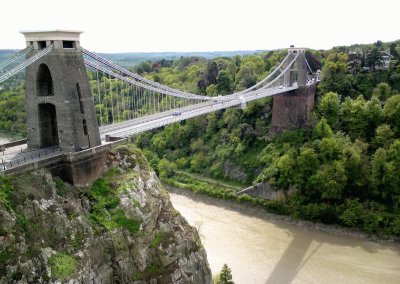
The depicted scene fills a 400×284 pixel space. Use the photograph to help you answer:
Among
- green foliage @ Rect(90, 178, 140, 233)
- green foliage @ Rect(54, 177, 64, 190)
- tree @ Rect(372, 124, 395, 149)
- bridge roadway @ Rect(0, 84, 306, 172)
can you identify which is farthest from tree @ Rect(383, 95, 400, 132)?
green foliage @ Rect(54, 177, 64, 190)

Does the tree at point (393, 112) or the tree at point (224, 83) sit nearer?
the tree at point (393, 112)

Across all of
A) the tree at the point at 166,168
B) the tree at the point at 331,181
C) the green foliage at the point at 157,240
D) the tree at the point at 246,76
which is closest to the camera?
the green foliage at the point at 157,240

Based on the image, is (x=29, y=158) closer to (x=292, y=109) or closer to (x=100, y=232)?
(x=100, y=232)

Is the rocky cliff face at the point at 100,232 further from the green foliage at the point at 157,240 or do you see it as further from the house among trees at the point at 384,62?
the house among trees at the point at 384,62

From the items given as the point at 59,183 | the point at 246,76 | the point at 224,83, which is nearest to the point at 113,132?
the point at 59,183

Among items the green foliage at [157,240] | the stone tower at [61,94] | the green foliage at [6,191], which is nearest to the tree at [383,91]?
the green foliage at [157,240]

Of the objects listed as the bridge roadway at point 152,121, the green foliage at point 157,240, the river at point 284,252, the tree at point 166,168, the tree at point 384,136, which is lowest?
the river at point 284,252

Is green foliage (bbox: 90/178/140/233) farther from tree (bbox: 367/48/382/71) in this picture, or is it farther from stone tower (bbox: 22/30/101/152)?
tree (bbox: 367/48/382/71)
